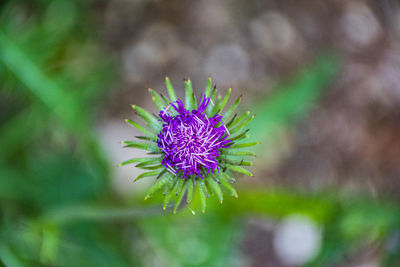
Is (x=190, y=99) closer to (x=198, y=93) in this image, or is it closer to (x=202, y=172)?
(x=202, y=172)

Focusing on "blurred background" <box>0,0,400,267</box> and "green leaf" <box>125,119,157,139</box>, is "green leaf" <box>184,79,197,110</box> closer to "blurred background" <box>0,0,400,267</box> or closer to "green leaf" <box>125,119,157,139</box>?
"green leaf" <box>125,119,157,139</box>

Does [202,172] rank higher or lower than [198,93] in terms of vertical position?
lower

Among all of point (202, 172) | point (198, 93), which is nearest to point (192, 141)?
point (202, 172)

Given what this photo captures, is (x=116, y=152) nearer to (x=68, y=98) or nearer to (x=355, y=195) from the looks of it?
(x=68, y=98)

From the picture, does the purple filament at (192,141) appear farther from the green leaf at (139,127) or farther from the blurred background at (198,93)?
the blurred background at (198,93)

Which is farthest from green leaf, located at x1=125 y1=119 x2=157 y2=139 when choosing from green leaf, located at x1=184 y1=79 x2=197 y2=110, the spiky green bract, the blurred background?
the blurred background

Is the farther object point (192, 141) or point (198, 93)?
point (198, 93)

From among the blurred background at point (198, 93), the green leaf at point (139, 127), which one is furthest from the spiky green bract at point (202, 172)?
the blurred background at point (198, 93)
